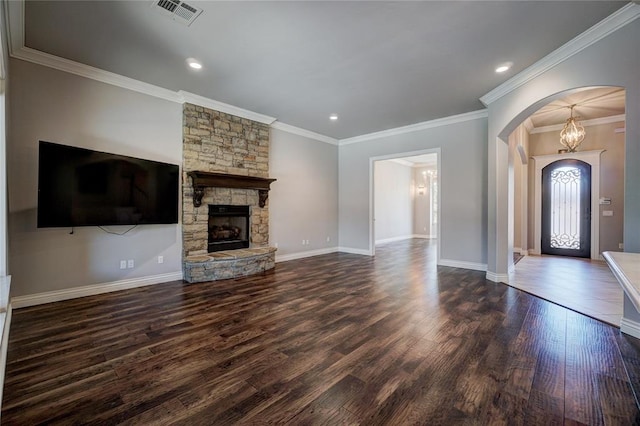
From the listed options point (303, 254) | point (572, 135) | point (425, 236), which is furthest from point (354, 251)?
point (425, 236)

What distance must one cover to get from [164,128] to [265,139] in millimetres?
1904

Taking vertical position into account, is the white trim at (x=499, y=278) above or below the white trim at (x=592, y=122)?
below

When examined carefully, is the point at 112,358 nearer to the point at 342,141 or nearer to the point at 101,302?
the point at 101,302

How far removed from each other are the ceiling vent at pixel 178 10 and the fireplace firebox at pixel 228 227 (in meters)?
2.95

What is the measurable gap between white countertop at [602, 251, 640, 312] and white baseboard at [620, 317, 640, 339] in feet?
4.35

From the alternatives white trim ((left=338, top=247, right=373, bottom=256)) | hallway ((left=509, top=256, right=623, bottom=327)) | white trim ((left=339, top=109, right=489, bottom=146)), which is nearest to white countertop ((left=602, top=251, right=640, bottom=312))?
hallway ((left=509, top=256, right=623, bottom=327))

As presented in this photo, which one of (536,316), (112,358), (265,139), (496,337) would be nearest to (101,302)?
(112,358)

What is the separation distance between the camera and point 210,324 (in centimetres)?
281

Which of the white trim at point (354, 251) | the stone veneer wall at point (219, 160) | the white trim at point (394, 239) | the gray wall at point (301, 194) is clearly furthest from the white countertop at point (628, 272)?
the white trim at point (394, 239)

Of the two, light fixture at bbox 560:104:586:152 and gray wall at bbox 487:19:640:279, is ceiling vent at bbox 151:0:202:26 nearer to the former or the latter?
gray wall at bbox 487:19:640:279

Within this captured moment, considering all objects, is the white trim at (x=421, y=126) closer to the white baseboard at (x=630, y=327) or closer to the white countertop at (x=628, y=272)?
the white baseboard at (x=630, y=327)

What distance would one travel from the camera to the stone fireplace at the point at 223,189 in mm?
4512

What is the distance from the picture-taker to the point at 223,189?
4980mm

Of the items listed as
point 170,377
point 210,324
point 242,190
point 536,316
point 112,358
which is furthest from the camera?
point 242,190
